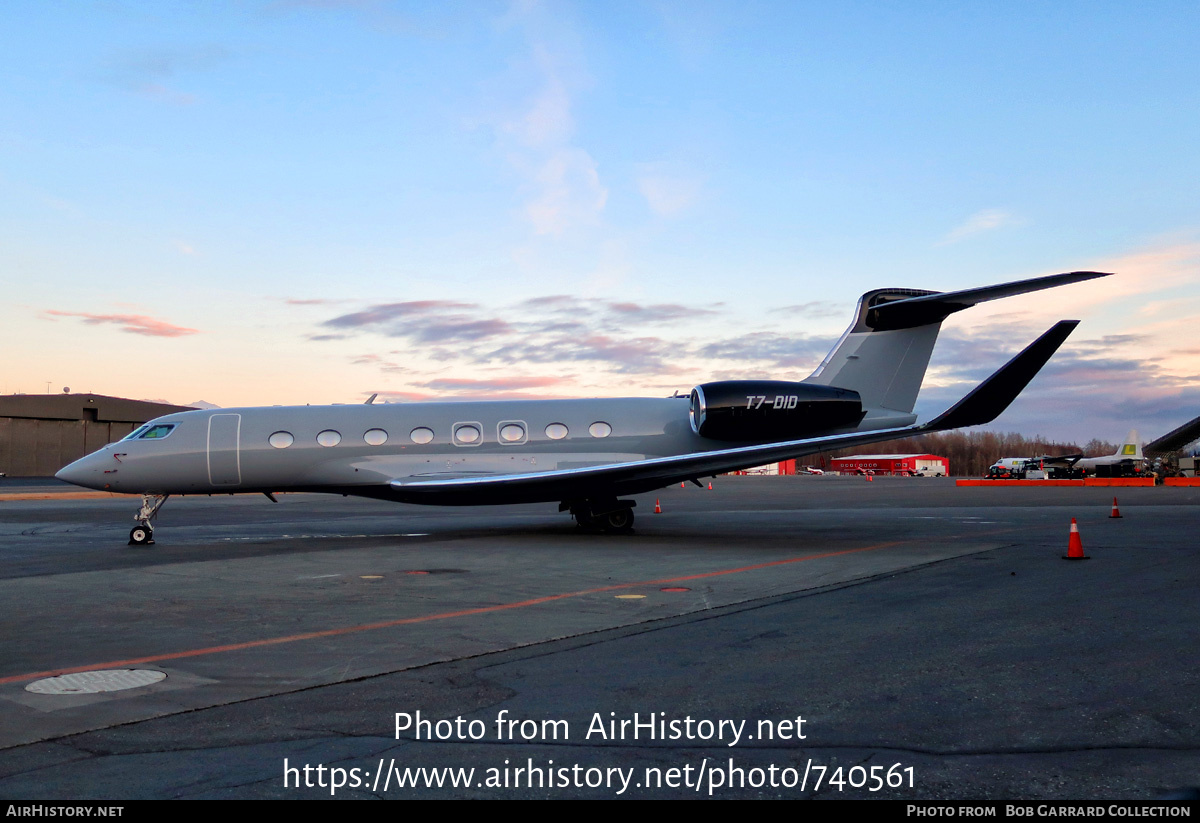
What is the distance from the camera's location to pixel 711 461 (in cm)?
1581

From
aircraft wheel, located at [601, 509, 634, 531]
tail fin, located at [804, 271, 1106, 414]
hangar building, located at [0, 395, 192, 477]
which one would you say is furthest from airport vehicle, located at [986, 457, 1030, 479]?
hangar building, located at [0, 395, 192, 477]

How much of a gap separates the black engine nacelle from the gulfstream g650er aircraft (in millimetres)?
26

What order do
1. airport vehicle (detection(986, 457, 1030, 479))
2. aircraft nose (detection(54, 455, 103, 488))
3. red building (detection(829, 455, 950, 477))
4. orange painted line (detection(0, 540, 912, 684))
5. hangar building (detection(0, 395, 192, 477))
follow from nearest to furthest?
1. orange painted line (detection(0, 540, 912, 684))
2. aircraft nose (detection(54, 455, 103, 488))
3. hangar building (detection(0, 395, 192, 477))
4. airport vehicle (detection(986, 457, 1030, 479))
5. red building (detection(829, 455, 950, 477))

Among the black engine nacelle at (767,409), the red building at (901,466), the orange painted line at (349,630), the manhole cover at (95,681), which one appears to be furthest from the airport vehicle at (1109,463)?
the manhole cover at (95,681)

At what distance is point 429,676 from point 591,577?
5416mm

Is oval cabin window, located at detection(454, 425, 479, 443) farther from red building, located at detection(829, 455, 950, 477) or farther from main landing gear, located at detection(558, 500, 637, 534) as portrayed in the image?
red building, located at detection(829, 455, 950, 477)

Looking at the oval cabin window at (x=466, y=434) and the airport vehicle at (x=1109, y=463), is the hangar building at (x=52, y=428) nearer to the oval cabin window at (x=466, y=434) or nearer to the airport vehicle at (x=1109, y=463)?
the oval cabin window at (x=466, y=434)

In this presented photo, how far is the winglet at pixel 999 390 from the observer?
523 inches

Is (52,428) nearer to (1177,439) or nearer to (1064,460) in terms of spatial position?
(1064,460)

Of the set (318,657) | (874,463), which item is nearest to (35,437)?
(318,657)

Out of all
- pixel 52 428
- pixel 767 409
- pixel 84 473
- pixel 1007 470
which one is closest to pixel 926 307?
pixel 767 409

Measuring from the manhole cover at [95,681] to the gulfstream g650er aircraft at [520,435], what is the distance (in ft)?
35.2

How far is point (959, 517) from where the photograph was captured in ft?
73.7

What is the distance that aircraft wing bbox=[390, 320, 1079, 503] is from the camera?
13422mm
